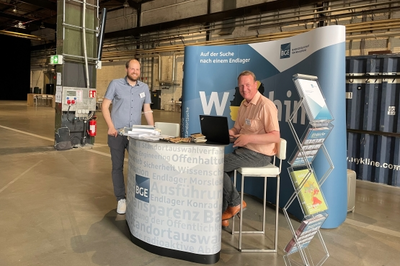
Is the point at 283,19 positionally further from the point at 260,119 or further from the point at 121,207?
the point at 121,207

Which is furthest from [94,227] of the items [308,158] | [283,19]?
[283,19]

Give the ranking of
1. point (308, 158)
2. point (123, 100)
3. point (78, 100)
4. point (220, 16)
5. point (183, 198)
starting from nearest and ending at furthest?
point (308, 158), point (183, 198), point (123, 100), point (78, 100), point (220, 16)

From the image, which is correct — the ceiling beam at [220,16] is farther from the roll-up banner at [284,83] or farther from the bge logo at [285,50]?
the bge logo at [285,50]

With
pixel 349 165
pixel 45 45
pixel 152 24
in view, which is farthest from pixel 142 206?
pixel 45 45

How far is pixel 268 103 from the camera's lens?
2549 millimetres

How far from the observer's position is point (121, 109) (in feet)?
10.0

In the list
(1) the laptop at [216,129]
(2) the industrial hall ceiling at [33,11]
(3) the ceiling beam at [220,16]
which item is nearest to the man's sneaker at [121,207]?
Answer: (1) the laptop at [216,129]

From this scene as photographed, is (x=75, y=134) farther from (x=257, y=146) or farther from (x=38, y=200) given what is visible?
(x=257, y=146)

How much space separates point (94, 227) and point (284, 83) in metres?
2.28

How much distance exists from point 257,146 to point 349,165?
3.10 m

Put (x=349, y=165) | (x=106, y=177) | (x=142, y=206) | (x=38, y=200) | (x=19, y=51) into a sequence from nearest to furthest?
(x=142, y=206) < (x=38, y=200) < (x=106, y=177) < (x=349, y=165) < (x=19, y=51)

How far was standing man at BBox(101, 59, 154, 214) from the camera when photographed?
3.01 meters

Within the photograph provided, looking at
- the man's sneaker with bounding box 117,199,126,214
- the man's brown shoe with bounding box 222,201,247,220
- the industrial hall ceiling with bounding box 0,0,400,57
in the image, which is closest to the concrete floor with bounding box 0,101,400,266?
the man's sneaker with bounding box 117,199,126,214

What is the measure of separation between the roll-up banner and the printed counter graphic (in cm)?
128
